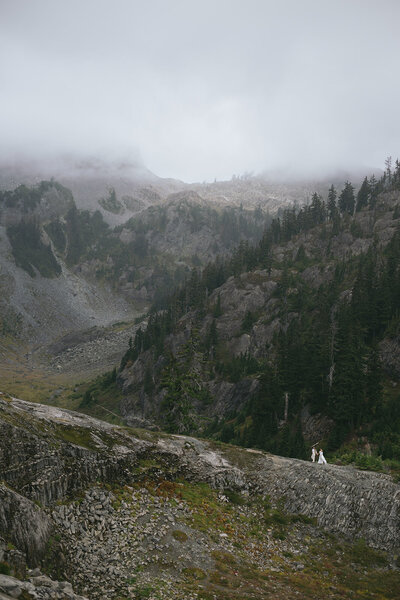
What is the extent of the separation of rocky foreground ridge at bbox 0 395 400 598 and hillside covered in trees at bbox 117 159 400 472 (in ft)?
33.1

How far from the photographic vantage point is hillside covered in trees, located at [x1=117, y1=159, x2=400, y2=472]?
52.4 metres

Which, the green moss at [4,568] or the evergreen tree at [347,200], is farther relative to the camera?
the evergreen tree at [347,200]

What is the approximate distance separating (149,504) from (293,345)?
56255 millimetres

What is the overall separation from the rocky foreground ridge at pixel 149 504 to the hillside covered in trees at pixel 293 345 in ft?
33.1

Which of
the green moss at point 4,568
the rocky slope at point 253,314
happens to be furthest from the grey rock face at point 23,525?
the rocky slope at point 253,314

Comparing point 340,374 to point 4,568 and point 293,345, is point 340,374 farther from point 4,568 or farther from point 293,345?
point 4,568

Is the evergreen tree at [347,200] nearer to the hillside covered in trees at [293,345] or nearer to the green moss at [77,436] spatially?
the hillside covered in trees at [293,345]

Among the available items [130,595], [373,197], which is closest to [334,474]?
[130,595]

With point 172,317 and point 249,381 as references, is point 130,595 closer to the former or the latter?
point 249,381

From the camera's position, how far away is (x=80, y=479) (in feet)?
75.0

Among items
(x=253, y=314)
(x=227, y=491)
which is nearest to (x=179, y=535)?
(x=227, y=491)

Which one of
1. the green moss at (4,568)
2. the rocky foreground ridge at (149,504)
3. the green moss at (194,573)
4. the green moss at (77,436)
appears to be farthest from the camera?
the green moss at (77,436)

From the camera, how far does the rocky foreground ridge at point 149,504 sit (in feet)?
55.6

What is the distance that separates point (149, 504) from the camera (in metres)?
25.2
